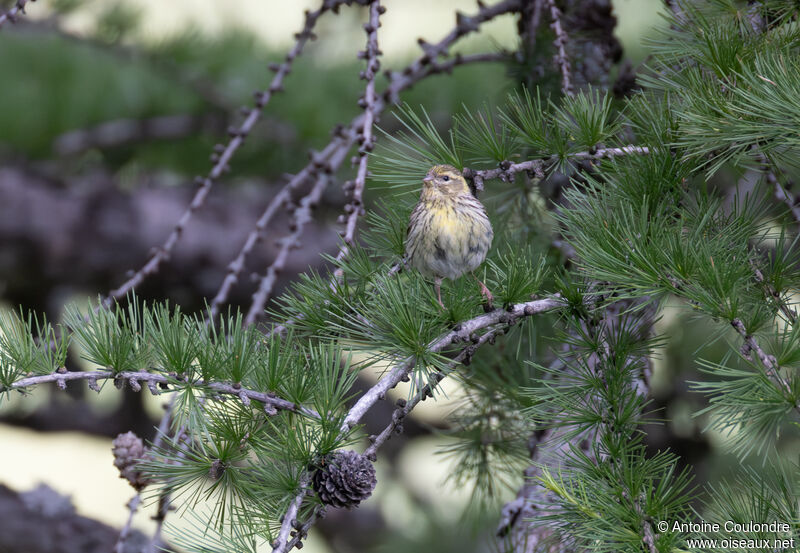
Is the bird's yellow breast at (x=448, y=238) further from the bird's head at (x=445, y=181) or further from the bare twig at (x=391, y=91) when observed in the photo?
the bare twig at (x=391, y=91)

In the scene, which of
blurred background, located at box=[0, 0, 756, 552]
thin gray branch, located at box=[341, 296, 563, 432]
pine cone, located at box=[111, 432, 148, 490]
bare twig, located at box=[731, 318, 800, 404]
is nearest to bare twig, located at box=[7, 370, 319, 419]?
thin gray branch, located at box=[341, 296, 563, 432]

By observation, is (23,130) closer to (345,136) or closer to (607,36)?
(345,136)

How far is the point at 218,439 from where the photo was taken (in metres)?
0.94

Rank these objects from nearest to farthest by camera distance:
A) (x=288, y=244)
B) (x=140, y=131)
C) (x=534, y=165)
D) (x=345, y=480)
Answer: (x=345, y=480), (x=534, y=165), (x=288, y=244), (x=140, y=131)

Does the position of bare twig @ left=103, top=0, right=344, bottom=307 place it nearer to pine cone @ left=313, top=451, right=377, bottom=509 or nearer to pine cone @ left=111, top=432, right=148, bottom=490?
pine cone @ left=111, top=432, right=148, bottom=490

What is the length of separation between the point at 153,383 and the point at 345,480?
10.0 inches

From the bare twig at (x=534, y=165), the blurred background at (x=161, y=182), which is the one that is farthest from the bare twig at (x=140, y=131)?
the bare twig at (x=534, y=165)

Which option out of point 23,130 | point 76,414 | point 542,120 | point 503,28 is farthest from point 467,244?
point 503,28

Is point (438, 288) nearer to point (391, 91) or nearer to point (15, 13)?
point (391, 91)

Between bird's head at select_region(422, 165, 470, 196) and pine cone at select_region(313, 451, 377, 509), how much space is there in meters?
0.48

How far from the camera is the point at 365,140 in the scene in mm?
1182

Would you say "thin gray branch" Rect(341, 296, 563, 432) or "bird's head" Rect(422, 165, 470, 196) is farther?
"bird's head" Rect(422, 165, 470, 196)

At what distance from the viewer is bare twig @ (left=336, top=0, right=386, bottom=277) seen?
1162 millimetres
